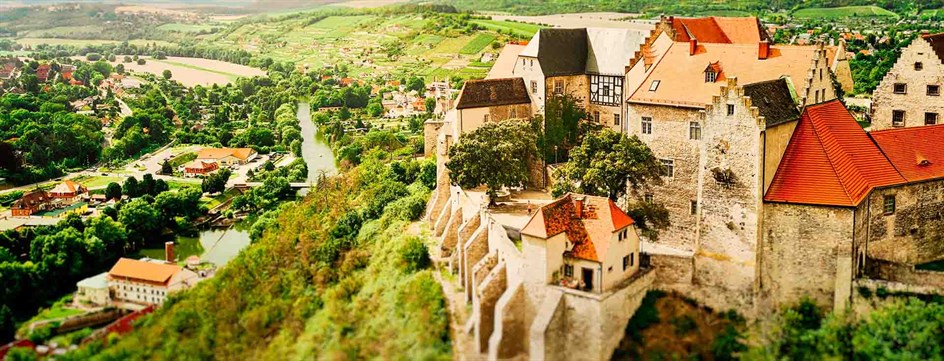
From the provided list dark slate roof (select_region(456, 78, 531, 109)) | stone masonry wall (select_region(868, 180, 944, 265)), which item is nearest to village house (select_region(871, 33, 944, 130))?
stone masonry wall (select_region(868, 180, 944, 265))

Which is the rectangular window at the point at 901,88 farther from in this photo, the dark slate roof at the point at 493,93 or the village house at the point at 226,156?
the village house at the point at 226,156

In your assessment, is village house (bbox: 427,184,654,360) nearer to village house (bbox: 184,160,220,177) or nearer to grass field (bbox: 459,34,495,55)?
village house (bbox: 184,160,220,177)

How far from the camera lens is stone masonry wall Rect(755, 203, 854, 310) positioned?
34.4m

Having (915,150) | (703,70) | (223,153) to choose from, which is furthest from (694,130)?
(223,153)

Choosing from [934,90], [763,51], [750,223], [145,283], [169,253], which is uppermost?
[763,51]

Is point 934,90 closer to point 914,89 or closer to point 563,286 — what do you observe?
point 914,89

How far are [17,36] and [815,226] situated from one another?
188 m

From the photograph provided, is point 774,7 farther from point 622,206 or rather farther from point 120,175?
point 622,206

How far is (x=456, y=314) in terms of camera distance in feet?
132

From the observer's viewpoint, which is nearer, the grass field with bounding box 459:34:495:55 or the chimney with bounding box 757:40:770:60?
the chimney with bounding box 757:40:770:60

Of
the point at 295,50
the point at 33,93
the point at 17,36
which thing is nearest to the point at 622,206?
the point at 33,93

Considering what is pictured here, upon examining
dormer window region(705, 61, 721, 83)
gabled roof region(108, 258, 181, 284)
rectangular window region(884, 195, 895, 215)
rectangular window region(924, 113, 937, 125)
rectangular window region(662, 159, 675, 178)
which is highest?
dormer window region(705, 61, 721, 83)

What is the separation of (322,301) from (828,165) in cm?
2494

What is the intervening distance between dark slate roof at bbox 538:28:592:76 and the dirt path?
41.4ft
